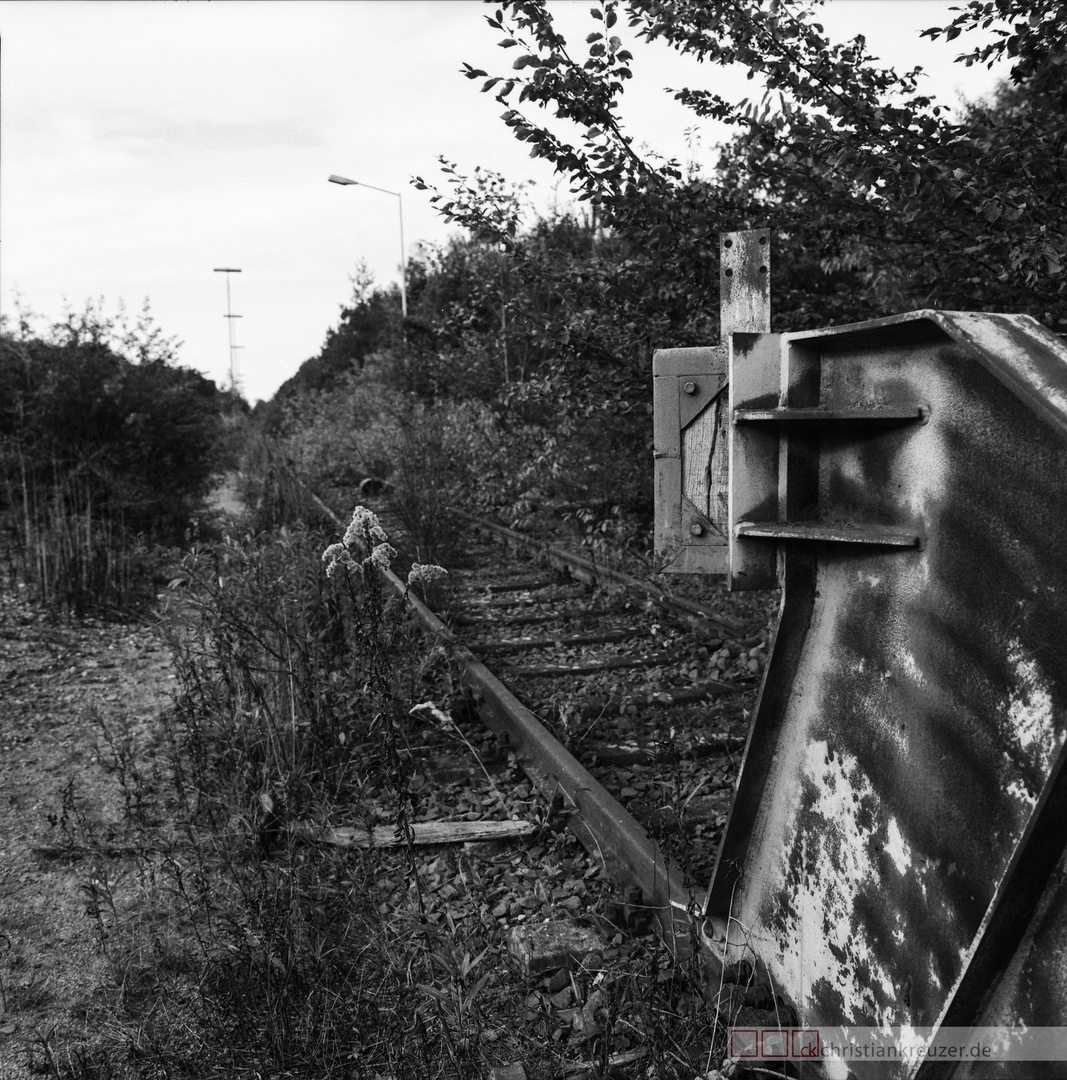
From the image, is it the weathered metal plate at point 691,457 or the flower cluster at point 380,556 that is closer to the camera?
the weathered metal plate at point 691,457

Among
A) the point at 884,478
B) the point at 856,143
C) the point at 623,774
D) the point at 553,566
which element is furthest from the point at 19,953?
the point at 553,566

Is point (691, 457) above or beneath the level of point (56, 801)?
above

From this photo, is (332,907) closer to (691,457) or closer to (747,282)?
(691,457)

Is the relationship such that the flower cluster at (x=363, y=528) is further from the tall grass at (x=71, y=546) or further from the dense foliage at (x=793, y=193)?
→ the tall grass at (x=71, y=546)

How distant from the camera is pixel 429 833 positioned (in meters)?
3.67

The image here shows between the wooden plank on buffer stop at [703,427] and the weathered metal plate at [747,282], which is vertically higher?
the weathered metal plate at [747,282]

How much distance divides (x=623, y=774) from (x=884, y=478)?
241 cm

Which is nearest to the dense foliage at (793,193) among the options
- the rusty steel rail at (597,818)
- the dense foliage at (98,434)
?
the rusty steel rail at (597,818)

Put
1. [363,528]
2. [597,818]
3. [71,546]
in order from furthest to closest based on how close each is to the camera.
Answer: [71,546], [363,528], [597,818]

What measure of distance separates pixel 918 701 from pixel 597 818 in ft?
5.80

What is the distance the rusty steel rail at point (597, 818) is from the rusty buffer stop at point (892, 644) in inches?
8.1

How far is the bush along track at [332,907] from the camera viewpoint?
249 cm

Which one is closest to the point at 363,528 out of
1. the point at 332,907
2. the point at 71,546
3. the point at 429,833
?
the point at 429,833

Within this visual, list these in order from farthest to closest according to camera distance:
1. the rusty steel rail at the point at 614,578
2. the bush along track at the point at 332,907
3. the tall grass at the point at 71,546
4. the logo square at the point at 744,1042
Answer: the tall grass at the point at 71,546 → the rusty steel rail at the point at 614,578 → the bush along track at the point at 332,907 → the logo square at the point at 744,1042
